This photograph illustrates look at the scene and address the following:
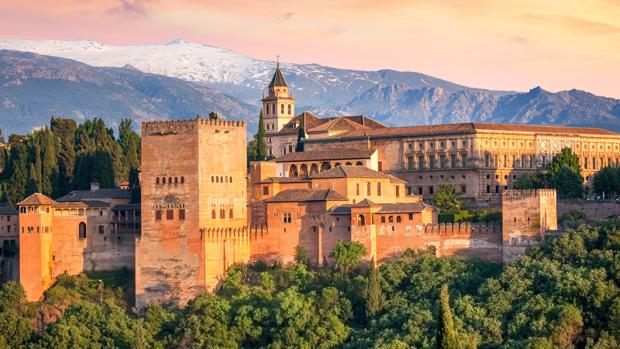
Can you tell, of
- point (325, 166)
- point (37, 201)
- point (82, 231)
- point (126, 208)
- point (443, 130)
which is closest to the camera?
point (37, 201)

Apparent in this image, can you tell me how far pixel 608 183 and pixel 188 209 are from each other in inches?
1045

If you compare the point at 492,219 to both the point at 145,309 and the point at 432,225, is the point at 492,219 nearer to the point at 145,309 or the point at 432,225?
the point at 432,225

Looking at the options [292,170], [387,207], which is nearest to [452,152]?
[292,170]

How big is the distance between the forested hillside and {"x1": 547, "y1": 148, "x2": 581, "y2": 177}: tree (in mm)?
17364

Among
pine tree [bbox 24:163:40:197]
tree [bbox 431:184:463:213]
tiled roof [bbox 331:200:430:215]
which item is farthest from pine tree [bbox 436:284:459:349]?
pine tree [bbox 24:163:40:197]

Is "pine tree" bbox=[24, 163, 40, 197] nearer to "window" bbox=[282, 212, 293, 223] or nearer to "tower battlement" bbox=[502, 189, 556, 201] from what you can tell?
"window" bbox=[282, 212, 293, 223]

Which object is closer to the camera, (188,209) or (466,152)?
(188,209)

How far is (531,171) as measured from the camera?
93.1 meters

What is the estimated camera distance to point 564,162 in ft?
289

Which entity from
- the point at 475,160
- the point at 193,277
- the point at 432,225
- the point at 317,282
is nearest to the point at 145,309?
the point at 193,277

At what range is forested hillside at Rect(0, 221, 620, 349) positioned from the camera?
A: 61625 mm

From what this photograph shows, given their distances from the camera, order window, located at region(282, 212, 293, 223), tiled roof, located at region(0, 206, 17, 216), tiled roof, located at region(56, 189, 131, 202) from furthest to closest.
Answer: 1. tiled roof, located at region(0, 206, 17, 216)
2. tiled roof, located at region(56, 189, 131, 202)
3. window, located at region(282, 212, 293, 223)

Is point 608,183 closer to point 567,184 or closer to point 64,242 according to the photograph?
point 567,184

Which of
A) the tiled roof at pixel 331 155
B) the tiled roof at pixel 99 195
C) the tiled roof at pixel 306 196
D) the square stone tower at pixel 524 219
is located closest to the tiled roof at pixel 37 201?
the tiled roof at pixel 99 195
